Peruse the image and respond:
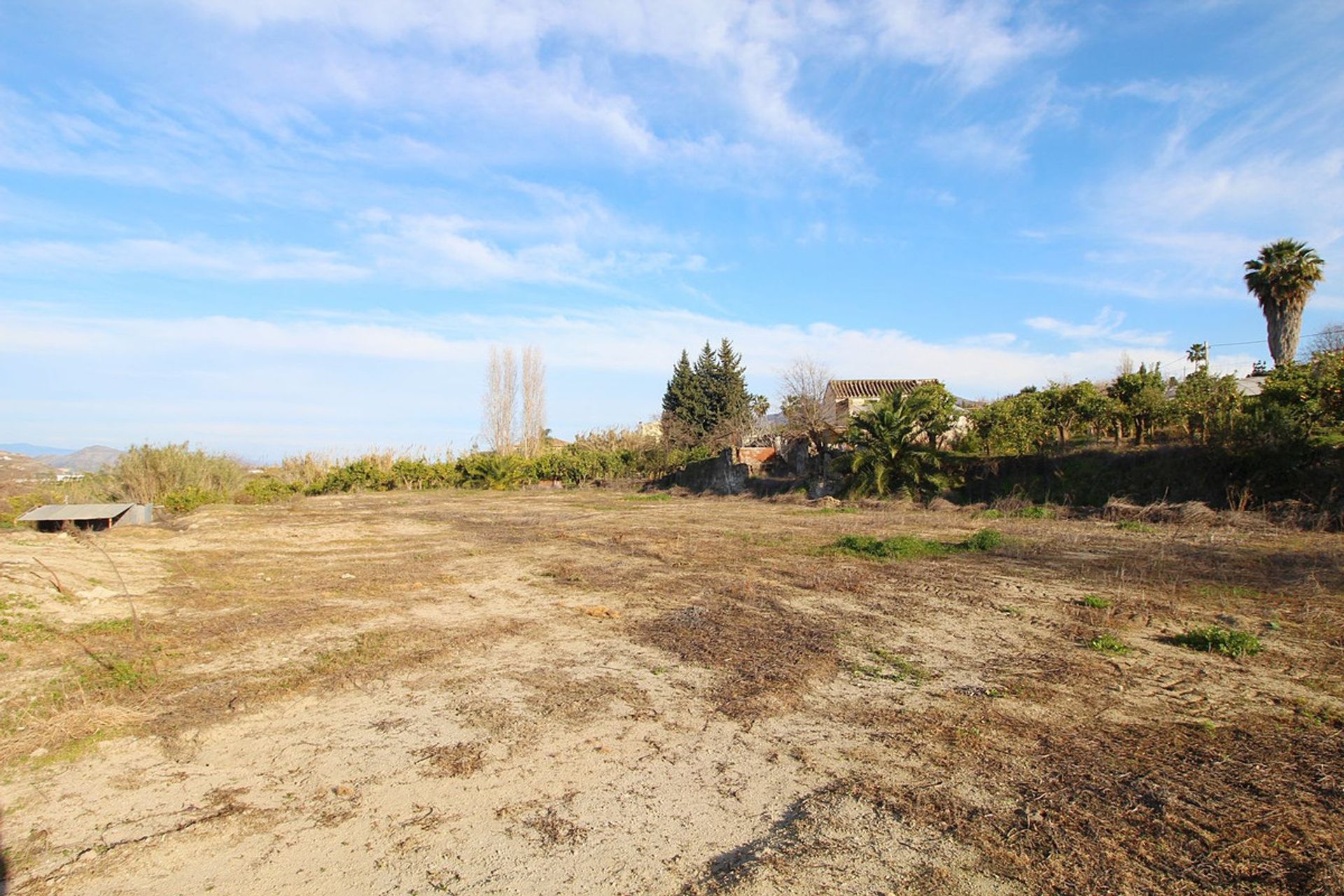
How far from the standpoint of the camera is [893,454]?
57.7 feet

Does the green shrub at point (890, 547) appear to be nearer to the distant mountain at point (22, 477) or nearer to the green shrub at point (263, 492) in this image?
the green shrub at point (263, 492)

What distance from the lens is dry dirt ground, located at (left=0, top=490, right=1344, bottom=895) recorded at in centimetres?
246

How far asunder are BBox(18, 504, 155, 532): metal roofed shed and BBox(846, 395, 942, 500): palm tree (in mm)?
15909

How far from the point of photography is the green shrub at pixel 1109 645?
481cm

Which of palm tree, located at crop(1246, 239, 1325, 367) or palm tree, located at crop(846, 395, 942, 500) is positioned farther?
palm tree, located at crop(1246, 239, 1325, 367)

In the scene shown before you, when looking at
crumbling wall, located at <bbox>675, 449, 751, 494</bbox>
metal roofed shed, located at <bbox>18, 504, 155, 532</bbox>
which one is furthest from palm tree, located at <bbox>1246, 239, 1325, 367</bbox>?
→ metal roofed shed, located at <bbox>18, 504, 155, 532</bbox>

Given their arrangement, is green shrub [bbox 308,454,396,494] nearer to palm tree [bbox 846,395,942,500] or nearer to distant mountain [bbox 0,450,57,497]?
distant mountain [bbox 0,450,57,497]

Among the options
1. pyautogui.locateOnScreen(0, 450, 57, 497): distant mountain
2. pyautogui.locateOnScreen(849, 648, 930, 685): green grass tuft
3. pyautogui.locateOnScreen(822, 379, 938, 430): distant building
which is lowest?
pyautogui.locateOnScreen(849, 648, 930, 685): green grass tuft

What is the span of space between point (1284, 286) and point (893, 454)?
16793mm

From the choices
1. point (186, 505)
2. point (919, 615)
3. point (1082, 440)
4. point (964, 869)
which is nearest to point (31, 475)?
point (186, 505)

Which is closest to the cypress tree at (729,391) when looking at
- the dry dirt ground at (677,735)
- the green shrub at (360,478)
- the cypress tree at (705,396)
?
the cypress tree at (705,396)

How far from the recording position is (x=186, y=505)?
53.4ft

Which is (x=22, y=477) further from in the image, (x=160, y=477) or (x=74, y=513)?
(x=74, y=513)

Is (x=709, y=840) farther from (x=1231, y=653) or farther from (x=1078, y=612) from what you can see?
(x=1078, y=612)
